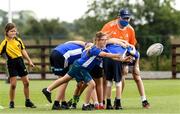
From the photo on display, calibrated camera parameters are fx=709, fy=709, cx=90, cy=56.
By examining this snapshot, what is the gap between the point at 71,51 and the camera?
1316 cm

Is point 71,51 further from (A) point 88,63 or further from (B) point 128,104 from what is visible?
(B) point 128,104

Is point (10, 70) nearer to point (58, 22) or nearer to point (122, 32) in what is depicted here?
point (122, 32)

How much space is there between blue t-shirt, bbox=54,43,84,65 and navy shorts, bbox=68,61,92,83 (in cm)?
34

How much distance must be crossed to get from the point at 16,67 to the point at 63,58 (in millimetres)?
1148

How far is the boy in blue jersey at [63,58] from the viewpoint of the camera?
1309cm

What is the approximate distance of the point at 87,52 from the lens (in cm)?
1261

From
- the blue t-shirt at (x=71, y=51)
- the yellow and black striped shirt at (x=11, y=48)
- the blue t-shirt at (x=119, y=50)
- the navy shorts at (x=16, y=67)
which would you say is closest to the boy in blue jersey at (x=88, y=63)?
the blue t-shirt at (x=119, y=50)

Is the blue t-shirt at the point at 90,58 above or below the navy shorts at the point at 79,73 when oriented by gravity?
above

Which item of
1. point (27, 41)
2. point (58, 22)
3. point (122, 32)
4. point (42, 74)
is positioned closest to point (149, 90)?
point (122, 32)

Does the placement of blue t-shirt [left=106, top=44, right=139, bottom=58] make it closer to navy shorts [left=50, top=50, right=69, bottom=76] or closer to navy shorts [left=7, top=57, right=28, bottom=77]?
navy shorts [left=50, top=50, right=69, bottom=76]

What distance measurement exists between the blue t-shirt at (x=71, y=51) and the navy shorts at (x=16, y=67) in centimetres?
102

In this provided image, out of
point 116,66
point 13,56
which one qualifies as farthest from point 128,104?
point 13,56

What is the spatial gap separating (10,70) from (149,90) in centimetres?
673

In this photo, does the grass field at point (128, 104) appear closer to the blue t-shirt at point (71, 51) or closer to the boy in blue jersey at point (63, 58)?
the boy in blue jersey at point (63, 58)
